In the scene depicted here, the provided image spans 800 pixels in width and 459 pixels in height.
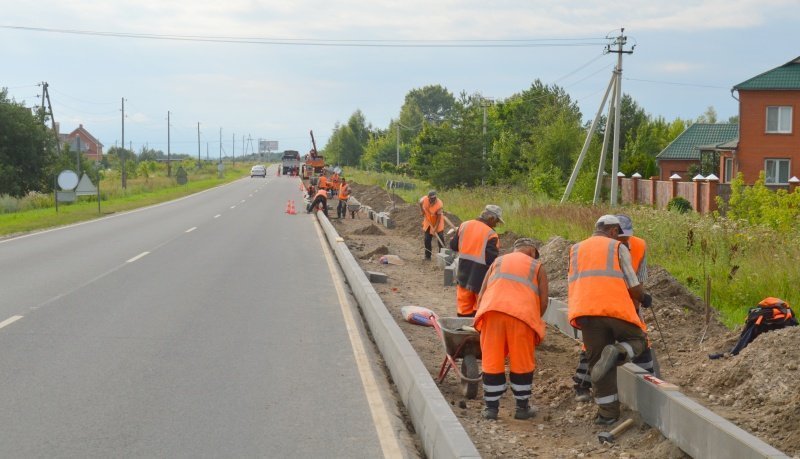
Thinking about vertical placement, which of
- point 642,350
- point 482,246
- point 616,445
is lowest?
point 616,445

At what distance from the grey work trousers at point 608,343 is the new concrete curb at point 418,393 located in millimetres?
1265

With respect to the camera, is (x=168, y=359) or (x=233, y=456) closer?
(x=233, y=456)

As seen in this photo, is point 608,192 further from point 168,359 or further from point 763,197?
point 168,359

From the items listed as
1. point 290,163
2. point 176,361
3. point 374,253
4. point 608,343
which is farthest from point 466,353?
point 290,163

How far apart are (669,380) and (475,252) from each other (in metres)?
2.54

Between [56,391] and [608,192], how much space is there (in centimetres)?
3721

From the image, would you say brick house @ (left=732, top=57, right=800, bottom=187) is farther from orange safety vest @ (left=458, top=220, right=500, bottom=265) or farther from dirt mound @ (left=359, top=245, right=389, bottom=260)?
orange safety vest @ (left=458, top=220, right=500, bottom=265)

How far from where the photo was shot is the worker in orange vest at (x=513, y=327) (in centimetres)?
711

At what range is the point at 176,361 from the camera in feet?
28.4

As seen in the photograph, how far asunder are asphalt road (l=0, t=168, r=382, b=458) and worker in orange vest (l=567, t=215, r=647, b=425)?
179 centimetres

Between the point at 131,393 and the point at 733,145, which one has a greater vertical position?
the point at 733,145

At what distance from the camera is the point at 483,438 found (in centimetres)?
667

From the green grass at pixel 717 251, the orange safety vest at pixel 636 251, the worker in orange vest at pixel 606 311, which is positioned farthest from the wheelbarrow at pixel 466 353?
the green grass at pixel 717 251

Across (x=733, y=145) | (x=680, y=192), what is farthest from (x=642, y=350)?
(x=733, y=145)
